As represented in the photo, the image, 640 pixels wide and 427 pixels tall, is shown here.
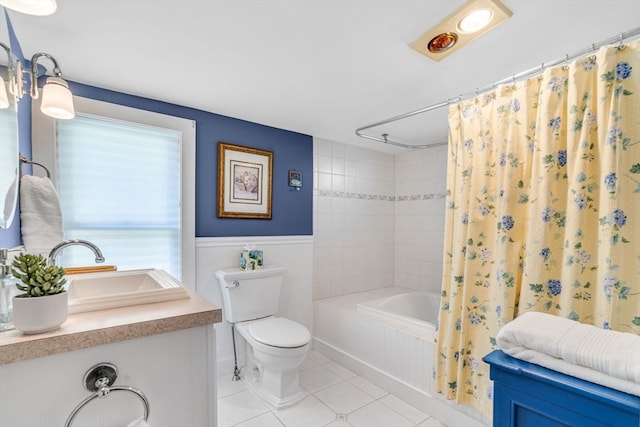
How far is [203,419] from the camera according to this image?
1.00 meters

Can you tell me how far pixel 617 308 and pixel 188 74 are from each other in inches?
91.7

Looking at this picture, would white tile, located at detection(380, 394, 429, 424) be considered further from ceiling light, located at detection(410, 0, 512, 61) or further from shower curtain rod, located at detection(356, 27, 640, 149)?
ceiling light, located at detection(410, 0, 512, 61)

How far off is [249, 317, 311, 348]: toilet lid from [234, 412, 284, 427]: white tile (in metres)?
0.46

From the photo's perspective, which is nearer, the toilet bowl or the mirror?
the mirror

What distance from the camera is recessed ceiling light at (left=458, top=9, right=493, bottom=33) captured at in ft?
3.82

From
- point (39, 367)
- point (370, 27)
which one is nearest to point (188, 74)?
point (370, 27)

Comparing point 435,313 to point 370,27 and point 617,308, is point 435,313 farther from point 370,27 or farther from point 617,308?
point 370,27

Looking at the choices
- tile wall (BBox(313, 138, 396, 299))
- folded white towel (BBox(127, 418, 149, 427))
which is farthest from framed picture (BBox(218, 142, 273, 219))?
folded white towel (BBox(127, 418, 149, 427))

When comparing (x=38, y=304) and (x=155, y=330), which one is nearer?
(x=38, y=304)

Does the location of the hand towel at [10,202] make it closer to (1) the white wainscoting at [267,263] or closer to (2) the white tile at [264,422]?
(1) the white wainscoting at [267,263]

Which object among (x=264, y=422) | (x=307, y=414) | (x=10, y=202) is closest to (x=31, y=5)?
(x=10, y=202)

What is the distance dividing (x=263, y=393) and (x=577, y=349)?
1.87 m

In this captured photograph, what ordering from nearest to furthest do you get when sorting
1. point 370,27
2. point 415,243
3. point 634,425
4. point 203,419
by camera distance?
1. point 634,425
2. point 203,419
3. point 370,27
4. point 415,243

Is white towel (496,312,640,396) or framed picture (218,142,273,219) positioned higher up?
framed picture (218,142,273,219)
